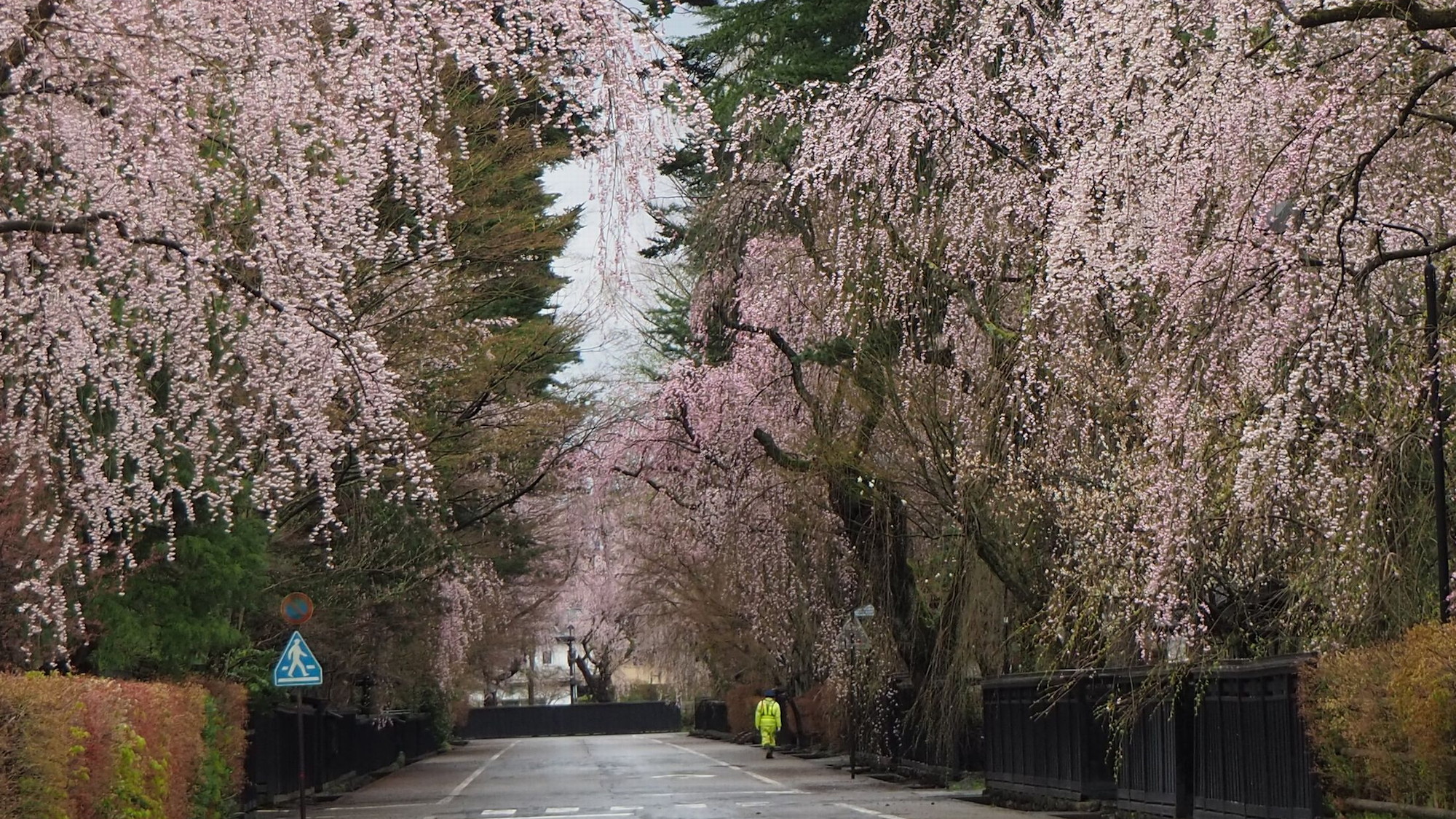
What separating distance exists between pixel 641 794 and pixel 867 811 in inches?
239

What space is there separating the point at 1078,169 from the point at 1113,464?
3.59 m

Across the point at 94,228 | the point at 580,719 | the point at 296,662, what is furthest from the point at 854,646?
the point at 580,719

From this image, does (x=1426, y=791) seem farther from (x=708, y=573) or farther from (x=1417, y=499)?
(x=708, y=573)

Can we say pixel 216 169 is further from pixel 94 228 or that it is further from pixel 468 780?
pixel 468 780

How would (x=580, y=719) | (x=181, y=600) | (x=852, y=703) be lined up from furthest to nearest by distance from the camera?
(x=580, y=719) → (x=852, y=703) → (x=181, y=600)

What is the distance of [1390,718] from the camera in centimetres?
1155

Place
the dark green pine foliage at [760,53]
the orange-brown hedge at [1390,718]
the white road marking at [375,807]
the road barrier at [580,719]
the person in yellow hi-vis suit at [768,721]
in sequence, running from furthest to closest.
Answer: the road barrier at [580,719], the person in yellow hi-vis suit at [768,721], the white road marking at [375,807], the dark green pine foliage at [760,53], the orange-brown hedge at [1390,718]

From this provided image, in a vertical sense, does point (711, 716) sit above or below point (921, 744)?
below

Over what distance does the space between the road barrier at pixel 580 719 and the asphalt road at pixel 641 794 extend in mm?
42740

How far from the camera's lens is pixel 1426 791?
11453mm

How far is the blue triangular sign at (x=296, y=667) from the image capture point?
1953cm

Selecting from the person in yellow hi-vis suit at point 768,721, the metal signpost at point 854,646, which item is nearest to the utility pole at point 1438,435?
the metal signpost at point 854,646

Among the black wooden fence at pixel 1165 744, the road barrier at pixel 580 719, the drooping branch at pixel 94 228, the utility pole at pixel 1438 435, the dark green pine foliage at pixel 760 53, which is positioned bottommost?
the road barrier at pixel 580 719

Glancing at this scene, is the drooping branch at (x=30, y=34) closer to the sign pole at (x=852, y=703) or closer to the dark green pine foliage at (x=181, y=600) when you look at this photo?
the dark green pine foliage at (x=181, y=600)
